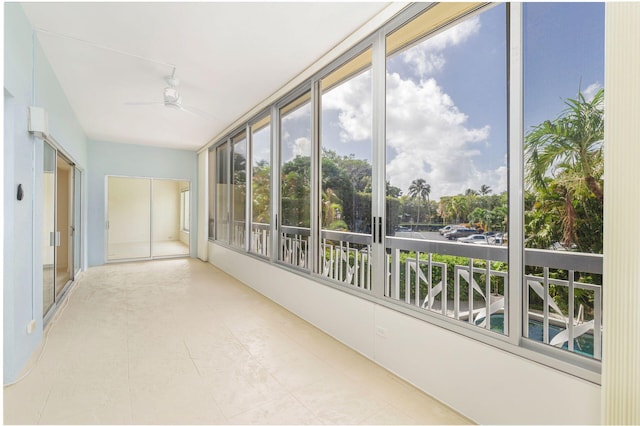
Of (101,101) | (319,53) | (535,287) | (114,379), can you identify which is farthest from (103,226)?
(535,287)

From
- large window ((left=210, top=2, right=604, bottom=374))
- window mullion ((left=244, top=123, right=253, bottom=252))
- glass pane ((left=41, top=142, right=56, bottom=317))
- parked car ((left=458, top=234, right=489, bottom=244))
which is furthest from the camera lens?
window mullion ((left=244, top=123, right=253, bottom=252))

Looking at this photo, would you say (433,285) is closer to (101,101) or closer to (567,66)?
(567,66)

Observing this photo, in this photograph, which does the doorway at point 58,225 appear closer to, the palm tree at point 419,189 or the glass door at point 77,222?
the glass door at point 77,222

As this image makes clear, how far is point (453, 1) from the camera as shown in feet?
6.82

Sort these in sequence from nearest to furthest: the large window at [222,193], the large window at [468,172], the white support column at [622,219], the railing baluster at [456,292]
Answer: the white support column at [622,219] < the large window at [468,172] < the railing baluster at [456,292] < the large window at [222,193]

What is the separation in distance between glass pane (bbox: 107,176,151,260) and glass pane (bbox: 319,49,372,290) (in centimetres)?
588

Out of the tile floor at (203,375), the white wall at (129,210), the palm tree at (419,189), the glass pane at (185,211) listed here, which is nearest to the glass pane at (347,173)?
the palm tree at (419,189)

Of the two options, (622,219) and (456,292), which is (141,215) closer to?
(456,292)

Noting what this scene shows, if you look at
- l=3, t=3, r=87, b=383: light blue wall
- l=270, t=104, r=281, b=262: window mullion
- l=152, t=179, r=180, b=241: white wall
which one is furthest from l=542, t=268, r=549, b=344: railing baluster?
l=152, t=179, r=180, b=241: white wall

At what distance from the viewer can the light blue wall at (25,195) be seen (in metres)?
2.09

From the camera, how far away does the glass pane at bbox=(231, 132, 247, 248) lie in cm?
530

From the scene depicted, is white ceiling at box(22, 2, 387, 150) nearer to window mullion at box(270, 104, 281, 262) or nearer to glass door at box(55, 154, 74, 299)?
window mullion at box(270, 104, 281, 262)

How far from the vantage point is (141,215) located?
7922 millimetres

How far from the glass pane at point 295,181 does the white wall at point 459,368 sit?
2.31ft
